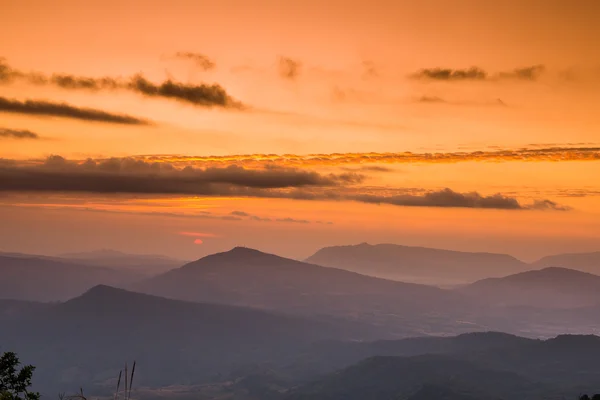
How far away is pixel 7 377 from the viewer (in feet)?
288

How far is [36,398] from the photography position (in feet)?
269

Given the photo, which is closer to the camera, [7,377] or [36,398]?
[36,398]

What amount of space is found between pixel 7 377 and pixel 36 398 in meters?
8.30
